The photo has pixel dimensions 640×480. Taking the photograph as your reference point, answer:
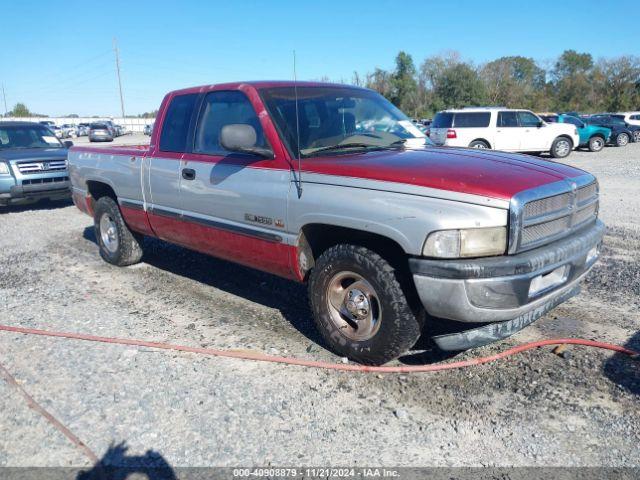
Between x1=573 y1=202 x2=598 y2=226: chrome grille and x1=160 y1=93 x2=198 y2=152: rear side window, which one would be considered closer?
x1=573 y1=202 x2=598 y2=226: chrome grille

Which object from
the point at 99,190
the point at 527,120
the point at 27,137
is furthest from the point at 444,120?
the point at 99,190

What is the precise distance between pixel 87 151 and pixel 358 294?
4.41 m

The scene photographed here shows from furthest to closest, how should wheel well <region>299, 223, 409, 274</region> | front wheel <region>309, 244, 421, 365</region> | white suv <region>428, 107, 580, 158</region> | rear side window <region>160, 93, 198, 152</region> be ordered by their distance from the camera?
white suv <region>428, 107, 580, 158</region> → rear side window <region>160, 93, 198, 152</region> → wheel well <region>299, 223, 409, 274</region> → front wheel <region>309, 244, 421, 365</region>

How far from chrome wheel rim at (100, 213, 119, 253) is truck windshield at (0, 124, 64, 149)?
18.4 feet

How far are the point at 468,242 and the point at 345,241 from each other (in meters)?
0.98

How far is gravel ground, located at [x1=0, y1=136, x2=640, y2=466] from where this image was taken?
279 cm

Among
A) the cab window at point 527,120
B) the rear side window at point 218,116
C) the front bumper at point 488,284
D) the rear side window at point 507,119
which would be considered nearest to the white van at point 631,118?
the cab window at point 527,120

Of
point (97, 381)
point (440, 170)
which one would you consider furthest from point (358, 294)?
point (97, 381)

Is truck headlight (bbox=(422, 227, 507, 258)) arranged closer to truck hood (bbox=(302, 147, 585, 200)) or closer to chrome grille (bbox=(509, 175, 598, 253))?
chrome grille (bbox=(509, 175, 598, 253))

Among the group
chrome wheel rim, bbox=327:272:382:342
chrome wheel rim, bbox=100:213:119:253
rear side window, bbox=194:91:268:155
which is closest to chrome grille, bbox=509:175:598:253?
chrome wheel rim, bbox=327:272:382:342

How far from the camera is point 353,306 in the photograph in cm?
360

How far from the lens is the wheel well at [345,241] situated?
3.43 m

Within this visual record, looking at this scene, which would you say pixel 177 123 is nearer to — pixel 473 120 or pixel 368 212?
pixel 368 212

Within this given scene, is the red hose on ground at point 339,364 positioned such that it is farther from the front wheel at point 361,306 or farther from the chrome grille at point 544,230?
the chrome grille at point 544,230
